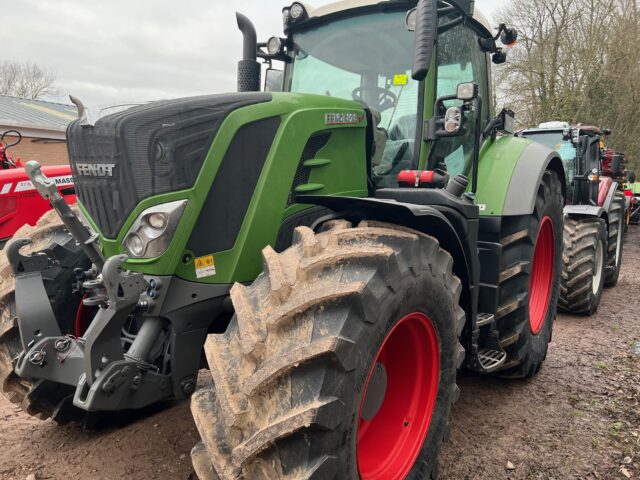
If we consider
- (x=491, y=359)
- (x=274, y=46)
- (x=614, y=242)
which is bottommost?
(x=491, y=359)

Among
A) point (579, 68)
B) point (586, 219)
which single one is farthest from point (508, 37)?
point (579, 68)

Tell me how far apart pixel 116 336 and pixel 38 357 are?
47 centimetres

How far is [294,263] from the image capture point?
1.84m

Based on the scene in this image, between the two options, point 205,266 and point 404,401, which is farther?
point 404,401

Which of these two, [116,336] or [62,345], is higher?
[116,336]

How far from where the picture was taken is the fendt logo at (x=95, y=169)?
2092 millimetres

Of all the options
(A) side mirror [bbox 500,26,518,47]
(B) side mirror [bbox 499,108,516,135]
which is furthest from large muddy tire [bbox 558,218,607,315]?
(A) side mirror [bbox 500,26,518,47]

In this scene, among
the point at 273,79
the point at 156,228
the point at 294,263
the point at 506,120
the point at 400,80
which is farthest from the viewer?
the point at 506,120

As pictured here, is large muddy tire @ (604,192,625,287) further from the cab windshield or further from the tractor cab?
the cab windshield

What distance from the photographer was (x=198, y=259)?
6.83ft

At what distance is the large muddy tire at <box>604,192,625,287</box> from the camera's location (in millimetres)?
7023

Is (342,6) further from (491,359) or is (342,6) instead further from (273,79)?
(491,359)

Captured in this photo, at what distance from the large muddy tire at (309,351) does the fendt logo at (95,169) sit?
0.76 metres

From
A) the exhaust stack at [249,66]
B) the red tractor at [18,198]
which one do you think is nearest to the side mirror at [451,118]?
the exhaust stack at [249,66]
